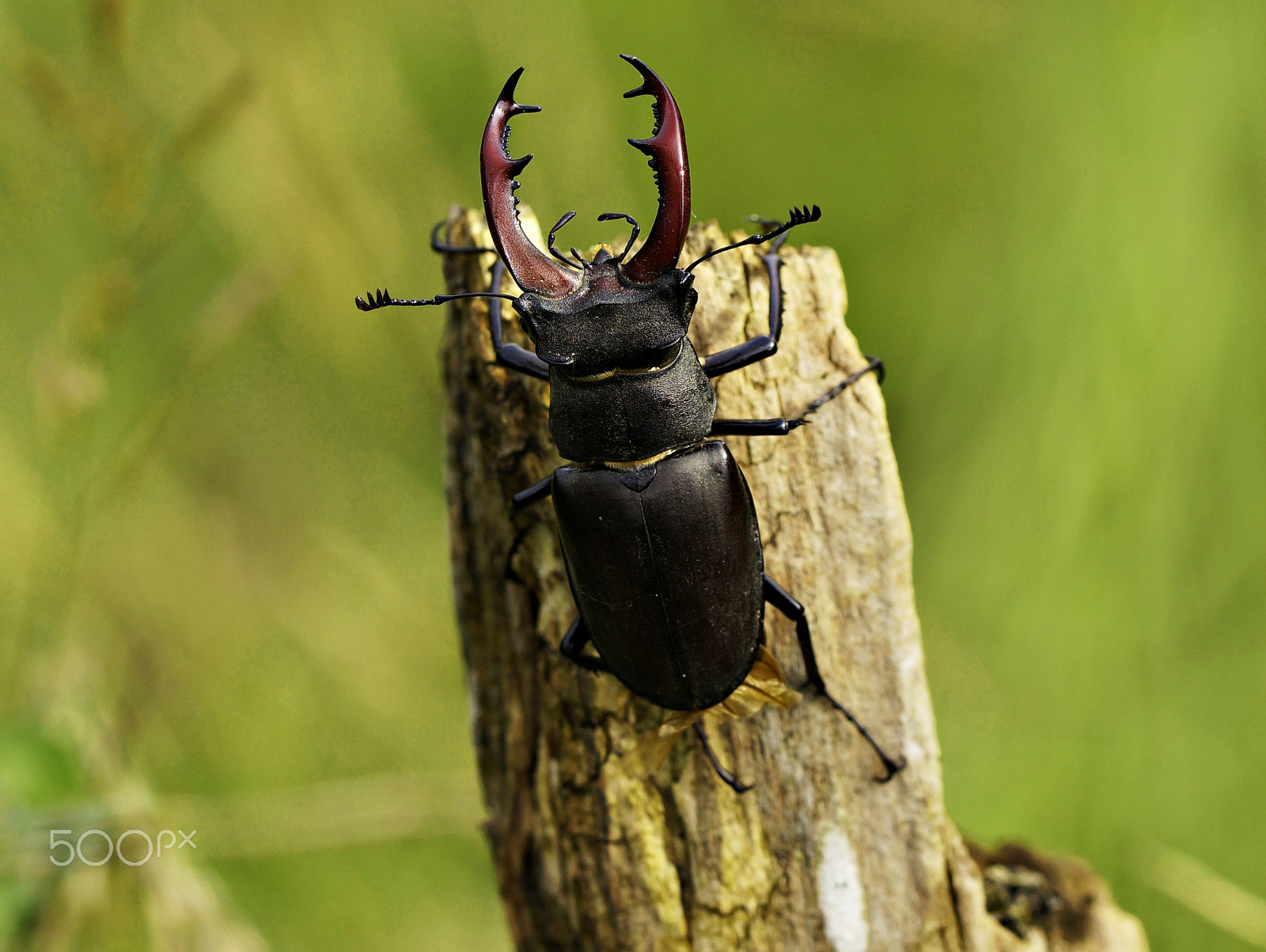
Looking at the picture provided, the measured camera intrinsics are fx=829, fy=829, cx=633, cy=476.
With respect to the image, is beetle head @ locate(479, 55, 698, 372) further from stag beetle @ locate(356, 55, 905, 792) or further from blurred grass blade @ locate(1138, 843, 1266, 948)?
blurred grass blade @ locate(1138, 843, 1266, 948)

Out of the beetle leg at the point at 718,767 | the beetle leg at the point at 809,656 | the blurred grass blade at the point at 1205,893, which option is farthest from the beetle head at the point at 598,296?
the blurred grass blade at the point at 1205,893

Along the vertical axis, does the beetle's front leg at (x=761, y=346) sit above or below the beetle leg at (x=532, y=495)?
above

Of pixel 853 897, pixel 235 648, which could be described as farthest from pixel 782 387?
pixel 235 648

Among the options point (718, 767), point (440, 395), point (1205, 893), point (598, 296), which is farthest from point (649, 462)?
point (1205, 893)

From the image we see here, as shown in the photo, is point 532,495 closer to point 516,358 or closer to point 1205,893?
point 516,358

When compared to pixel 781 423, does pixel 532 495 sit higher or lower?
lower

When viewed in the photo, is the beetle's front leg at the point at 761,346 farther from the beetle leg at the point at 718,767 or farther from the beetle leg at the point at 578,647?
the beetle leg at the point at 718,767

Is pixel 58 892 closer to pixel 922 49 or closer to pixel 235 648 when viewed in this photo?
pixel 235 648
